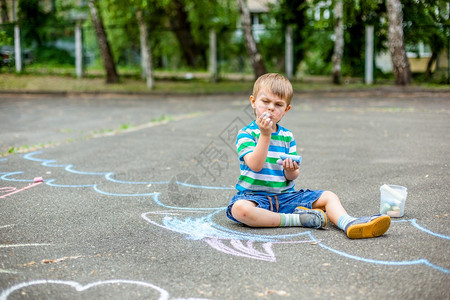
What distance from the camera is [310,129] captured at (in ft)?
26.7

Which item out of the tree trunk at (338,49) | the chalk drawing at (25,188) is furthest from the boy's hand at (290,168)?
the tree trunk at (338,49)

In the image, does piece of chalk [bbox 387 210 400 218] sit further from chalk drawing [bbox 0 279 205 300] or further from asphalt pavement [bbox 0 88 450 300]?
chalk drawing [bbox 0 279 205 300]

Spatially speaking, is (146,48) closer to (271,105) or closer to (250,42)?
(250,42)

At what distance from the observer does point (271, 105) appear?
3283mm

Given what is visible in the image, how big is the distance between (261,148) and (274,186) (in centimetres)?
39

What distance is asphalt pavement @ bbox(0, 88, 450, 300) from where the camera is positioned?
2.47m

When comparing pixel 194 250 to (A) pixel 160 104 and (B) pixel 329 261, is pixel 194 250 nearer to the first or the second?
(B) pixel 329 261

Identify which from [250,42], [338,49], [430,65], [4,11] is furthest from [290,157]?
[4,11]

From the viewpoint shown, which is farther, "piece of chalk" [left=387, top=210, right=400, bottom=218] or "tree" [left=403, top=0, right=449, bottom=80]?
"tree" [left=403, top=0, right=449, bottom=80]

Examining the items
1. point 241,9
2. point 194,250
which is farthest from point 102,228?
point 241,9

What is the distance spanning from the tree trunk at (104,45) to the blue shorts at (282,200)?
556 inches

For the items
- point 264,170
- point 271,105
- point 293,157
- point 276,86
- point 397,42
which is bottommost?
point 264,170

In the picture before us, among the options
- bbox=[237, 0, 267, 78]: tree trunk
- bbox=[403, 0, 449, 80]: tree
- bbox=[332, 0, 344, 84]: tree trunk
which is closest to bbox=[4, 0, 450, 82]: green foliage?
bbox=[403, 0, 449, 80]: tree

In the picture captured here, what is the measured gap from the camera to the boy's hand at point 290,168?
3.20 meters
